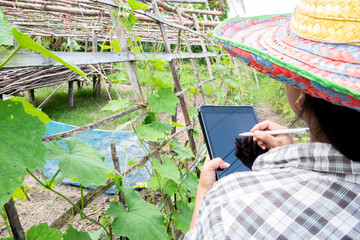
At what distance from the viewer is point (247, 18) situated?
1045mm

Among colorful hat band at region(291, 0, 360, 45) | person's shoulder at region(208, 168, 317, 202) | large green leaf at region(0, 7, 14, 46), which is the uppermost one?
large green leaf at region(0, 7, 14, 46)

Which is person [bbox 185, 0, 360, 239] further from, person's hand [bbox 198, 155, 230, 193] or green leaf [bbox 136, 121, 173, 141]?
→ green leaf [bbox 136, 121, 173, 141]

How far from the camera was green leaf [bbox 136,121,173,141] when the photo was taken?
131 cm

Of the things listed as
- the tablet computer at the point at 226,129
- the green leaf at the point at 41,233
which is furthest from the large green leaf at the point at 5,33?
the tablet computer at the point at 226,129

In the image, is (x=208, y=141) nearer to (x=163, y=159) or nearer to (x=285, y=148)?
(x=163, y=159)

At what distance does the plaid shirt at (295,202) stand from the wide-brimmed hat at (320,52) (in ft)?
0.53

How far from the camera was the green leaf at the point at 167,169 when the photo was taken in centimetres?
139

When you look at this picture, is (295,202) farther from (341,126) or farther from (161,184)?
(161,184)

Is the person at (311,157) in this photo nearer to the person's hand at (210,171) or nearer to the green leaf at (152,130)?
the person's hand at (210,171)

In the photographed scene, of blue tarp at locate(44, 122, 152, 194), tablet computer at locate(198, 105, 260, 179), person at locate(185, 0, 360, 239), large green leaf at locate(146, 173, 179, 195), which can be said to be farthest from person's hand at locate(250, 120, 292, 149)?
blue tarp at locate(44, 122, 152, 194)

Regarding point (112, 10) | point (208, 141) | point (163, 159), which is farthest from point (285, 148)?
point (112, 10)

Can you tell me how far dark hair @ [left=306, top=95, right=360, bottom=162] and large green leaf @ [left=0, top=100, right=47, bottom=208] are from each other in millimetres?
618

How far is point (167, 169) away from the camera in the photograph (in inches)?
57.0

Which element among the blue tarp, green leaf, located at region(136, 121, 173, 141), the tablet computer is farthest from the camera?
the blue tarp
